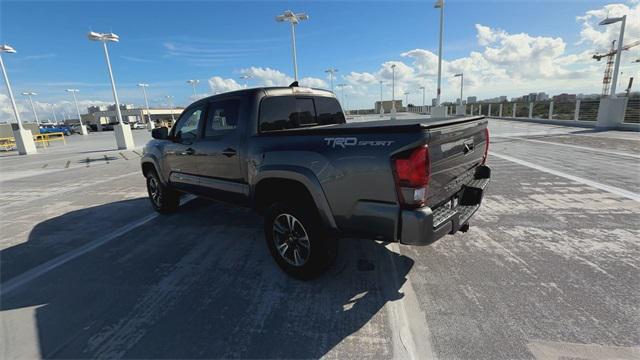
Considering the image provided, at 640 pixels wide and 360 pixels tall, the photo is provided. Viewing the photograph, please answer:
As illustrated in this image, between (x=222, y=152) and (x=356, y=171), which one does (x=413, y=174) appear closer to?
(x=356, y=171)

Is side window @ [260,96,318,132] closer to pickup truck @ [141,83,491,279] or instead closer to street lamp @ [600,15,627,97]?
pickup truck @ [141,83,491,279]

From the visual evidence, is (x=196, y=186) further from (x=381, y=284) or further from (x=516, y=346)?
(x=516, y=346)

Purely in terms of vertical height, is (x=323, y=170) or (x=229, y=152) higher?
(x=229, y=152)

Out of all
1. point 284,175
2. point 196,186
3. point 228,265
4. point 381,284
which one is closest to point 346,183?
point 284,175

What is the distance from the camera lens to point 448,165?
2695 millimetres

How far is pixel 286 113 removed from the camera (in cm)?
374

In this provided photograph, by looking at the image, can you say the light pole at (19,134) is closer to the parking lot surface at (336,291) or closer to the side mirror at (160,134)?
the parking lot surface at (336,291)

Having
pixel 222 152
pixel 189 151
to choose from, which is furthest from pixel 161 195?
pixel 222 152

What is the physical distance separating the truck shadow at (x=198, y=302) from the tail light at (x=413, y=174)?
108 centimetres

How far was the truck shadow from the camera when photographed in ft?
7.54

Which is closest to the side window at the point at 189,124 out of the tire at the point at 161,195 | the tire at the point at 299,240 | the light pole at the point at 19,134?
the tire at the point at 161,195

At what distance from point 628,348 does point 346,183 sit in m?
2.30

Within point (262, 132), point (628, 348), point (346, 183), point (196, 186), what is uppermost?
point (262, 132)

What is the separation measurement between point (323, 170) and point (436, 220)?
3.50ft
